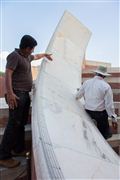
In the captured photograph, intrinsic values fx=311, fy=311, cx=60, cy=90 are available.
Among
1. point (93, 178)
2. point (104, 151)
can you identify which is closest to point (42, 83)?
point (104, 151)

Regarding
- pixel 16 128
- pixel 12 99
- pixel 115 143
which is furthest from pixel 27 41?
pixel 115 143

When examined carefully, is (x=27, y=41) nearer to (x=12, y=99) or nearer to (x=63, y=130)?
(x=12, y=99)

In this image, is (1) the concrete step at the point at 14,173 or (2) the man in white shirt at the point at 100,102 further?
(2) the man in white shirt at the point at 100,102

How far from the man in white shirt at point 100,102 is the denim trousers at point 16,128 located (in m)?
0.71

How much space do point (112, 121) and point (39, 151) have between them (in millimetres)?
1708

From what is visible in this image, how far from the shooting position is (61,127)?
2195 millimetres

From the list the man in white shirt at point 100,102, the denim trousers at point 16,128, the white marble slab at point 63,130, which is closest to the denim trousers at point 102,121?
the man in white shirt at point 100,102

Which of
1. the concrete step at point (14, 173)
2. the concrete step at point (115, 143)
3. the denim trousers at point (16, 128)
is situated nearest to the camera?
the concrete step at point (14, 173)

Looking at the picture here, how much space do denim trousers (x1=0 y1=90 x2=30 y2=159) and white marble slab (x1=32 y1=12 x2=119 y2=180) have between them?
0.44 ft

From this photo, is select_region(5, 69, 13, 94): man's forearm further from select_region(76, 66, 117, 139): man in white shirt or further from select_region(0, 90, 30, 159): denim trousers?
select_region(76, 66, 117, 139): man in white shirt

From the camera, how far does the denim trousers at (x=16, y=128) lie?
269 centimetres

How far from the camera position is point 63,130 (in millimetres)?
2162

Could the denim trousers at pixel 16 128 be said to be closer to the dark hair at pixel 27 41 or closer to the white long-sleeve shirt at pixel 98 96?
the dark hair at pixel 27 41

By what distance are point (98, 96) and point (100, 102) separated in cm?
7
